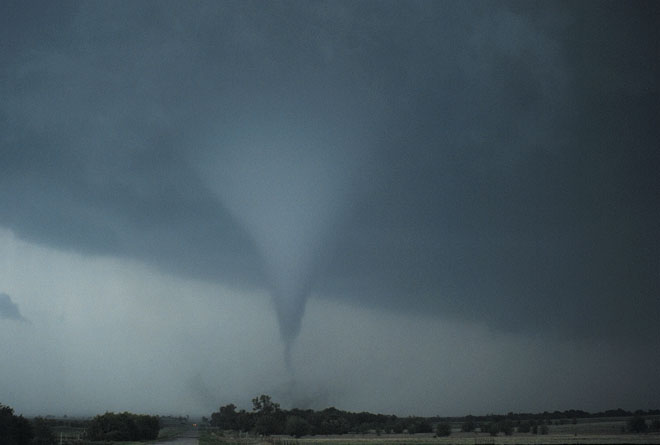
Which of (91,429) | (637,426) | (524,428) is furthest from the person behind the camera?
(524,428)

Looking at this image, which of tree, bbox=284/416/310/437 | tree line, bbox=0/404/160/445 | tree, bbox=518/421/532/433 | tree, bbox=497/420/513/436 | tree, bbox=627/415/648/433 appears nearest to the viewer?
tree line, bbox=0/404/160/445

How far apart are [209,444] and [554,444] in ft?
233

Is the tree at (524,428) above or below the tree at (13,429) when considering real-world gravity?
below

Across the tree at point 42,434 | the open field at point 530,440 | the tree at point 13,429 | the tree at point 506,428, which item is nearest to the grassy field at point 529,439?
the open field at point 530,440

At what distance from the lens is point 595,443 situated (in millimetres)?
65312

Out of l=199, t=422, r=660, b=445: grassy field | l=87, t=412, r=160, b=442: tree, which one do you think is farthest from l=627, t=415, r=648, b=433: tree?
l=87, t=412, r=160, b=442: tree

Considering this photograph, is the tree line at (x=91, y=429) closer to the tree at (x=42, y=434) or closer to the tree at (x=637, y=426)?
the tree at (x=42, y=434)

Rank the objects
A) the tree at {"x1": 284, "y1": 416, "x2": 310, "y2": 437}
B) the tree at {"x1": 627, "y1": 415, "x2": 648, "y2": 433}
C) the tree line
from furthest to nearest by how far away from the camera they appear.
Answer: the tree at {"x1": 284, "y1": 416, "x2": 310, "y2": 437} < the tree at {"x1": 627, "y1": 415, "x2": 648, "y2": 433} < the tree line

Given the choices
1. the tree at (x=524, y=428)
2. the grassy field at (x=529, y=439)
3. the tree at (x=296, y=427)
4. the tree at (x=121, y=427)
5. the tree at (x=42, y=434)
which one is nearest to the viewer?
the grassy field at (x=529, y=439)

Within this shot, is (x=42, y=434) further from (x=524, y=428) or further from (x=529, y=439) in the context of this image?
(x=524, y=428)

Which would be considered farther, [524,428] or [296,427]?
[296,427]

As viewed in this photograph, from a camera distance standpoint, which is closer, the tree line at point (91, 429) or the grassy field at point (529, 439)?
the grassy field at point (529, 439)

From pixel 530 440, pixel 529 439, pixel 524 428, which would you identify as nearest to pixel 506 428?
pixel 524 428

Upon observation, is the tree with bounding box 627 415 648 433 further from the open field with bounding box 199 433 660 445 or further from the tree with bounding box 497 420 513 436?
the tree with bounding box 497 420 513 436
